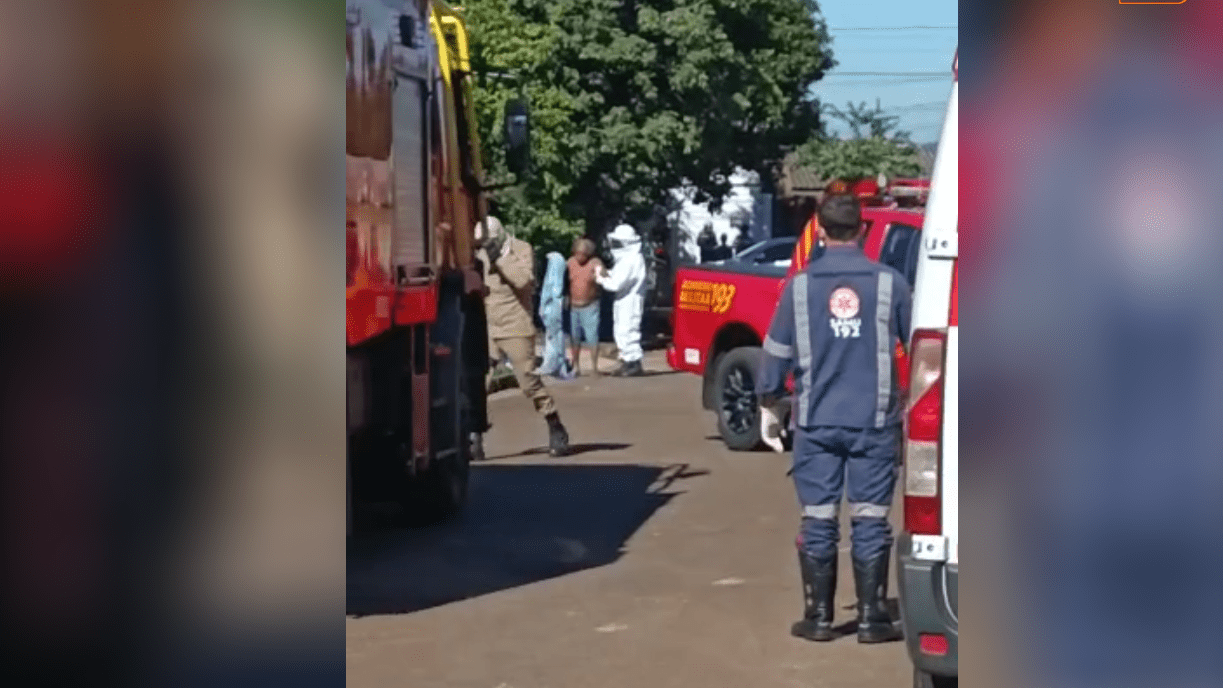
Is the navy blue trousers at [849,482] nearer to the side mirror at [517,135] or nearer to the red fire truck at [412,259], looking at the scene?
the red fire truck at [412,259]

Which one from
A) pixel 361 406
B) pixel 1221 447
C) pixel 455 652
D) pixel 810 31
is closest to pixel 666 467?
pixel 361 406

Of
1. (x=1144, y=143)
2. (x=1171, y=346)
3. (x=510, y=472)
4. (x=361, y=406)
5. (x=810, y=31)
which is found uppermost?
(x=810, y=31)

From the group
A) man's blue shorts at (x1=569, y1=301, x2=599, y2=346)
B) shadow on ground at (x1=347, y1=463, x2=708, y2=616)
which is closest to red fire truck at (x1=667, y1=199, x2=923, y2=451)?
shadow on ground at (x1=347, y1=463, x2=708, y2=616)

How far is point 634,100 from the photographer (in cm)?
3756

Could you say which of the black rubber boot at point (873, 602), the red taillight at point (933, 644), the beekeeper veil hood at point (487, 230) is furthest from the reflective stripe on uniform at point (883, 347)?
the beekeeper veil hood at point (487, 230)

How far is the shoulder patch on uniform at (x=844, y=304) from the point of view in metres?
8.03

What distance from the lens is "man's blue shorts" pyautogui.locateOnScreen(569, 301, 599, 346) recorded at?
25281mm

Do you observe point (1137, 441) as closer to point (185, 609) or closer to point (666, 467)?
point (185, 609)

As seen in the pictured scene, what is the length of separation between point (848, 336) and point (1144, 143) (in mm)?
5070

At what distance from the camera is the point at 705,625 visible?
9.13 m

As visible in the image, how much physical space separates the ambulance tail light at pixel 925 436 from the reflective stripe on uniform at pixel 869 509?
2001mm

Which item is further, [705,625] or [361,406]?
[361,406]

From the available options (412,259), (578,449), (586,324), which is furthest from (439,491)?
(586,324)

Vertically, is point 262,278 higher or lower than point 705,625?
higher
